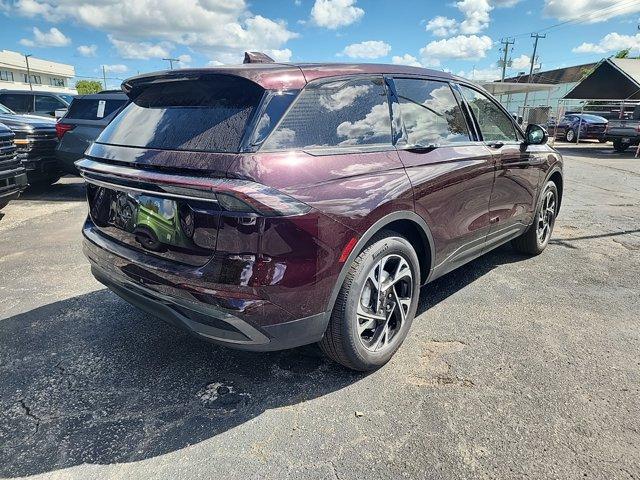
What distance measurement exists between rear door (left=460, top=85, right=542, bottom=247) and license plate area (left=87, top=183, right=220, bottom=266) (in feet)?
8.30

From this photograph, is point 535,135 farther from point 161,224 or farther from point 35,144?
point 35,144

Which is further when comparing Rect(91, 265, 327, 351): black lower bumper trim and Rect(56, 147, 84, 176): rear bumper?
Rect(56, 147, 84, 176): rear bumper

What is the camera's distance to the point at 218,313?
2.18 meters

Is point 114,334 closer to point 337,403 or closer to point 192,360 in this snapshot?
point 192,360

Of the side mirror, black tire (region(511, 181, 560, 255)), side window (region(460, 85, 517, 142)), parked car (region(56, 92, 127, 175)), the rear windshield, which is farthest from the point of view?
parked car (region(56, 92, 127, 175))

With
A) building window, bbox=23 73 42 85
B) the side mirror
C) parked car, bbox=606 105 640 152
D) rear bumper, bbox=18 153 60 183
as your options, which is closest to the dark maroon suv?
the side mirror

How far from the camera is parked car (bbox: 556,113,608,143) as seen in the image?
21.8 m

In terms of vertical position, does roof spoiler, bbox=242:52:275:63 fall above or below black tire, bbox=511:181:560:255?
above

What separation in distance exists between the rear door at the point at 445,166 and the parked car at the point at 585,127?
2200 cm

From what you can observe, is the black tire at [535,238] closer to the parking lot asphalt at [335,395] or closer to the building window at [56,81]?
the parking lot asphalt at [335,395]

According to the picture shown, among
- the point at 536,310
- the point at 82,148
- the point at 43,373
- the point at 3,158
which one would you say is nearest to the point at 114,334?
the point at 43,373

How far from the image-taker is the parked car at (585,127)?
21828mm

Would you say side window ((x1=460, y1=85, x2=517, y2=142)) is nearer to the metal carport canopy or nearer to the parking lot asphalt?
the parking lot asphalt

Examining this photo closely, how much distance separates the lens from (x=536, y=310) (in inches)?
144
